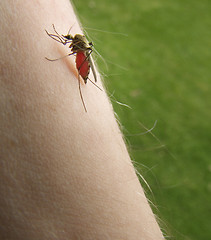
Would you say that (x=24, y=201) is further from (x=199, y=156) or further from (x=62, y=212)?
(x=199, y=156)

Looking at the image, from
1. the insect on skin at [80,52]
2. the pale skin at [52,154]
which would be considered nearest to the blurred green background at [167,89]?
the insect on skin at [80,52]

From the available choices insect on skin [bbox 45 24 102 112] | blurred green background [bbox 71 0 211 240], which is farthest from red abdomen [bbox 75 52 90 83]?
blurred green background [bbox 71 0 211 240]

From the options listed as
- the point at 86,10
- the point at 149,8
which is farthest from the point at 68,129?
the point at 149,8

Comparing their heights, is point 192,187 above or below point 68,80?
below

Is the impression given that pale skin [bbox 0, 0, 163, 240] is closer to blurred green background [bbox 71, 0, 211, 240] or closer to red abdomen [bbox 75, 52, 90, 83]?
red abdomen [bbox 75, 52, 90, 83]

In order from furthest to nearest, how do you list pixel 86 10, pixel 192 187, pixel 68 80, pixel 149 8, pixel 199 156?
pixel 149 8 < pixel 86 10 < pixel 199 156 < pixel 192 187 < pixel 68 80

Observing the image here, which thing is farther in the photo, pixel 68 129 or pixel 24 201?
pixel 68 129

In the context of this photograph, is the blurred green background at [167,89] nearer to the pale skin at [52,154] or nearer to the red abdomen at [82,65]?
the red abdomen at [82,65]
